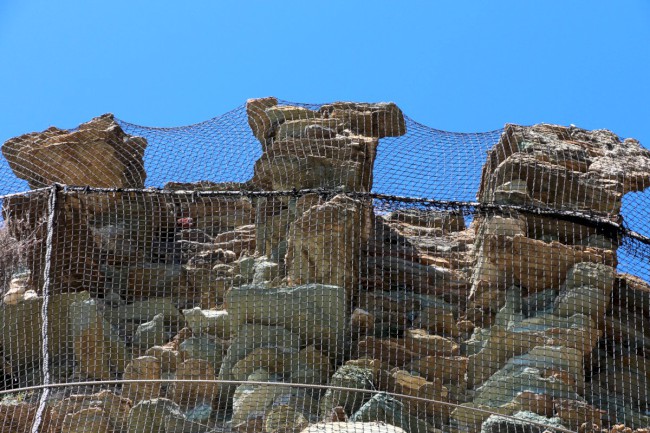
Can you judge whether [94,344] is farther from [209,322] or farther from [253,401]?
[253,401]

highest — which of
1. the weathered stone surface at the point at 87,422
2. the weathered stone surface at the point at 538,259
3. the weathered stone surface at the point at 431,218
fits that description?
the weathered stone surface at the point at 431,218

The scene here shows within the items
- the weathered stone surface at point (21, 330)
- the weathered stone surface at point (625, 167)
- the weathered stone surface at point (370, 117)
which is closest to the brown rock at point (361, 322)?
the weathered stone surface at point (370, 117)

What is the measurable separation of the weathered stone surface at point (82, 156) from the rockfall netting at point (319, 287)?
0.02 meters

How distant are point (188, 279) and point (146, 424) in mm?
2061

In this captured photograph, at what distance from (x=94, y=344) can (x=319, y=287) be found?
1.72m

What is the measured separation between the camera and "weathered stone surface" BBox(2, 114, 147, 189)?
41.2 ft

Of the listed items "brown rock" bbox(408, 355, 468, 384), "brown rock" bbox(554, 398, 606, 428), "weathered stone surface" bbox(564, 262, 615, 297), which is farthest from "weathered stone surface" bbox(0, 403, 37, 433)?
"weathered stone surface" bbox(564, 262, 615, 297)

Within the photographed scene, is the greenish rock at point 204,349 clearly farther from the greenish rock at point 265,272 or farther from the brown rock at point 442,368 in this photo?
the brown rock at point 442,368

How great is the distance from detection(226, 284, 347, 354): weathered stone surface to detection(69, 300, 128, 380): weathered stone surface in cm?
90

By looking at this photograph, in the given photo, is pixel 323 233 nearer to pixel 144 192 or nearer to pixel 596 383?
pixel 144 192

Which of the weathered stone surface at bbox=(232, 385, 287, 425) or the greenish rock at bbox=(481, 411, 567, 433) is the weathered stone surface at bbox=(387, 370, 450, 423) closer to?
the greenish rock at bbox=(481, 411, 567, 433)

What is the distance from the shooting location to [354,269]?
11250mm

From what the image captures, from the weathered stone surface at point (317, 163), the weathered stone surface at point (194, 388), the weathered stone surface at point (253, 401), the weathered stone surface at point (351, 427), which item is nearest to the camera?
the weathered stone surface at point (351, 427)

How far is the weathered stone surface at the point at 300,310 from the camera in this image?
10656 millimetres
